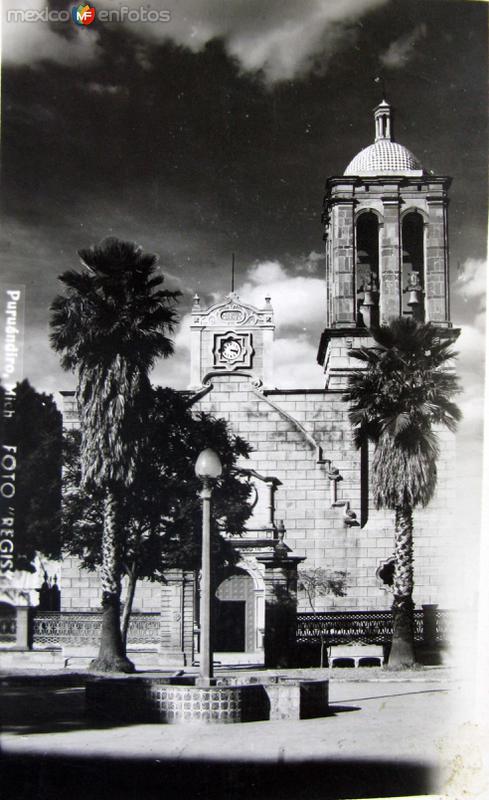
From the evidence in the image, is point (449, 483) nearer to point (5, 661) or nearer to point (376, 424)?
point (376, 424)

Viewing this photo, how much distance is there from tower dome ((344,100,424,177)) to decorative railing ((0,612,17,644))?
8562mm

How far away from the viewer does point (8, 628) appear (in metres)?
16.1

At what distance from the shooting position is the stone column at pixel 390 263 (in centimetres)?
2142

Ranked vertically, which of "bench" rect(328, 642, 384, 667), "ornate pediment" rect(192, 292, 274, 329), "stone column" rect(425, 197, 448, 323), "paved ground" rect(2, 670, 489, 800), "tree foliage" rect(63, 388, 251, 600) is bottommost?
"paved ground" rect(2, 670, 489, 800)

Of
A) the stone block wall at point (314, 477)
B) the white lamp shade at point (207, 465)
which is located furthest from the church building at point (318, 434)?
the white lamp shade at point (207, 465)

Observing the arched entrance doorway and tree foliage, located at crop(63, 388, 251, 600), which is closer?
tree foliage, located at crop(63, 388, 251, 600)

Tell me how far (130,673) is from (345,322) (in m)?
8.68

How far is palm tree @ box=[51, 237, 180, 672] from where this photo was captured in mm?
15867

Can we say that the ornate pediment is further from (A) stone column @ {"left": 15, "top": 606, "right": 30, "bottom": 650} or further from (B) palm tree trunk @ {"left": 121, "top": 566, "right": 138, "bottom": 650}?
(A) stone column @ {"left": 15, "top": 606, "right": 30, "bottom": 650}

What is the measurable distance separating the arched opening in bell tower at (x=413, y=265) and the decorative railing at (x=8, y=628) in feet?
27.9

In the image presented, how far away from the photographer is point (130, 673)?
17203 mm

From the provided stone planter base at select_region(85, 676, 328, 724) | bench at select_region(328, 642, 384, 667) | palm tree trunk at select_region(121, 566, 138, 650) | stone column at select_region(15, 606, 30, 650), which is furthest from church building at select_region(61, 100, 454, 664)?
stone planter base at select_region(85, 676, 328, 724)

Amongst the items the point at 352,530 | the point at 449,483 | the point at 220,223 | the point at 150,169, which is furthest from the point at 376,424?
the point at 150,169

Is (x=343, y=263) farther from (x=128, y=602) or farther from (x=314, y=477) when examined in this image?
(x=128, y=602)
